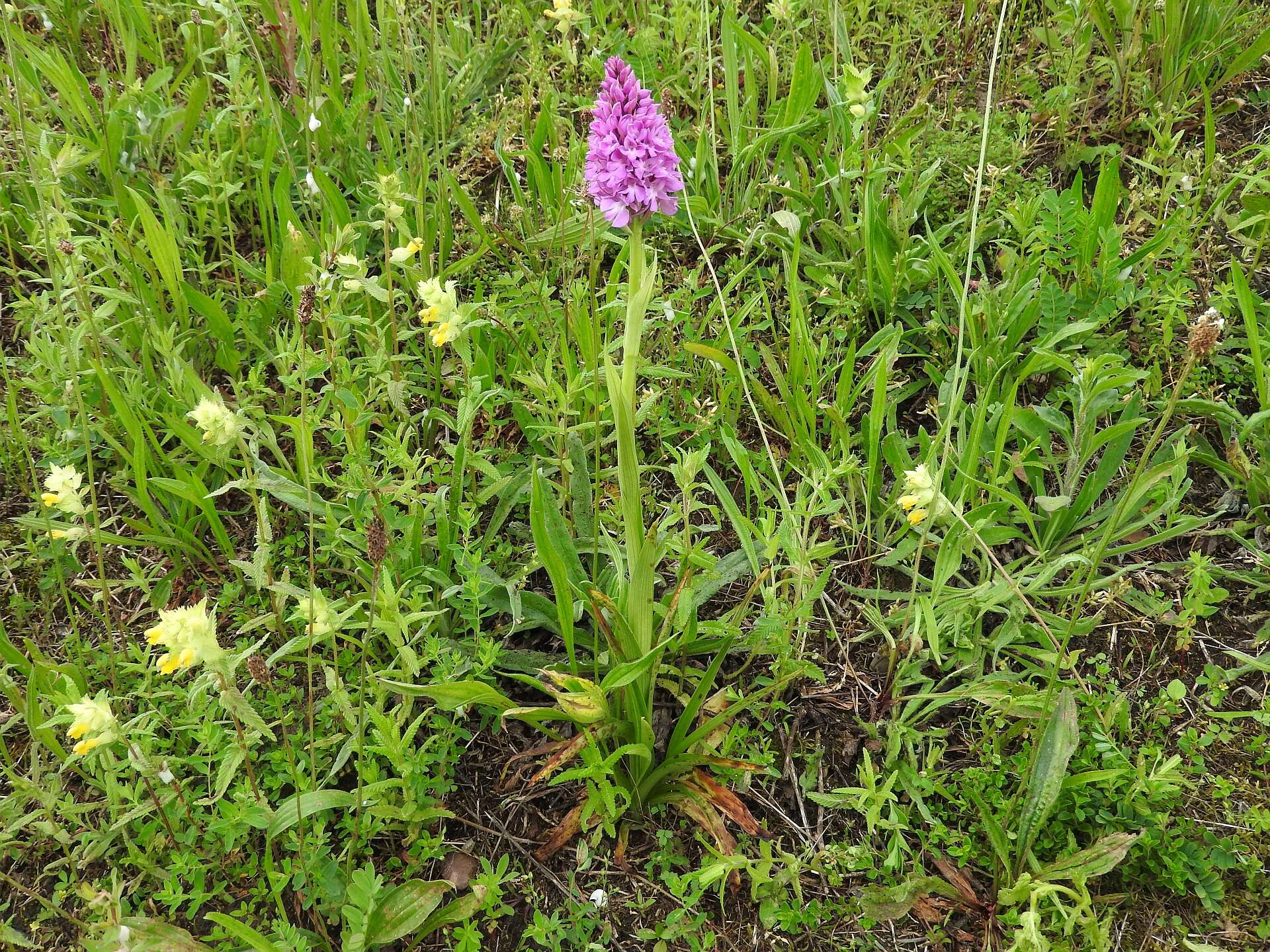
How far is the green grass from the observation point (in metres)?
1.72

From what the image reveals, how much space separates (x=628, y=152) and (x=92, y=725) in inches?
49.2

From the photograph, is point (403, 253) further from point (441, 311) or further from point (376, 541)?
point (376, 541)

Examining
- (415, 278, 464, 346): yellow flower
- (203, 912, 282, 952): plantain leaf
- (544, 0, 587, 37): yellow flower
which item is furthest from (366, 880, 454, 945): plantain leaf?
(544, 0, 587, 37): yellow flower

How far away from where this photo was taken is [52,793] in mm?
1721

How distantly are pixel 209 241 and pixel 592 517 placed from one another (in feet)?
5.38

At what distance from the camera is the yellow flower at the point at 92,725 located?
146cm

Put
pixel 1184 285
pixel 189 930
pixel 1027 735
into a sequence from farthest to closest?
pixel 1184 285, pixel 1027 735, pixel 189 930

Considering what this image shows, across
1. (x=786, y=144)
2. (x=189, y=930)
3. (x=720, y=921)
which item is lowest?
(x=720, y=921)

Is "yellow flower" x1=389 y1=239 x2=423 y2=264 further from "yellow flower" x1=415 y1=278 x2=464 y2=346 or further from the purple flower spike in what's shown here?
the purple flower spike

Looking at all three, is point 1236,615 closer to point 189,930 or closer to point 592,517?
point 592,517

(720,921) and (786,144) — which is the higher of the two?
(786,144)

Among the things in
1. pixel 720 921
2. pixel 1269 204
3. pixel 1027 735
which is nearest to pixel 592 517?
pixel 720 921

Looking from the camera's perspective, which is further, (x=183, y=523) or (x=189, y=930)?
(x=183, y=523)

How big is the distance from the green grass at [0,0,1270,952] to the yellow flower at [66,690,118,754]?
2 cm
